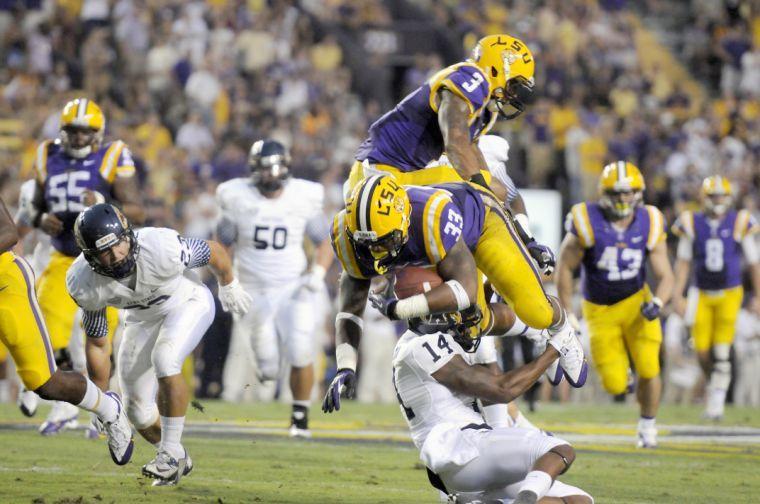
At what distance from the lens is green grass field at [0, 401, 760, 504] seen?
21.2 ft

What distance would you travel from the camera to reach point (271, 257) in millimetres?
10062

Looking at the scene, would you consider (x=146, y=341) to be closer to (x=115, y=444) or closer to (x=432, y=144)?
(x=115, y=444)

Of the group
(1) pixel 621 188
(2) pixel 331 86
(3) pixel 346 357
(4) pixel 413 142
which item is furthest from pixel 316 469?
(2) pixel 331 86

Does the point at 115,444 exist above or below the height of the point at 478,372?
below

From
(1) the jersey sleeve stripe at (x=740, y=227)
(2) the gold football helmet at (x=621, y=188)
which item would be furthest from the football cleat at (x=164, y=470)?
(1) the jersey sleeve stripe at (x=740, y=227)

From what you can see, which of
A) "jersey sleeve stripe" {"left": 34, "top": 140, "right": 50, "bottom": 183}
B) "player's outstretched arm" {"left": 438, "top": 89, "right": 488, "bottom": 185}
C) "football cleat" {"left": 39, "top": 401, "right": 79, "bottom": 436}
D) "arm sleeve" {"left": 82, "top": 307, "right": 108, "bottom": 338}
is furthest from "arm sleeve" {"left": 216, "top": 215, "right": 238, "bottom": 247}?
"player's outstretched arm" {"left": 438, "top": 89, "right": 488, "bottom": 185}

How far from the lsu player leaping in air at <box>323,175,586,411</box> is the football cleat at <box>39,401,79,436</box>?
3.55m

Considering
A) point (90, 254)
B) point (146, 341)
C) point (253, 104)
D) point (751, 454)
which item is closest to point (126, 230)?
point (90, 254)

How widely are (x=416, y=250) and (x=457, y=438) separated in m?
0.96

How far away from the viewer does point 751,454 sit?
879 cm

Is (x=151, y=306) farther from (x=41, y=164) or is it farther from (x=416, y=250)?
(x=41, y=164)

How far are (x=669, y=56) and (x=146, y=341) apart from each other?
15892 mm

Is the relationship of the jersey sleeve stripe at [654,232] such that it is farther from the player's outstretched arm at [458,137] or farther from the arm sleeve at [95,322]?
the arm sleeve at [95,322]

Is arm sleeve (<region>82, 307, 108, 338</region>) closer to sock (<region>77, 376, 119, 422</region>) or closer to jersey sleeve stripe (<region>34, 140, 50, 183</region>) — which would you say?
sock (<region>77, 376, 119, 422</region>)
